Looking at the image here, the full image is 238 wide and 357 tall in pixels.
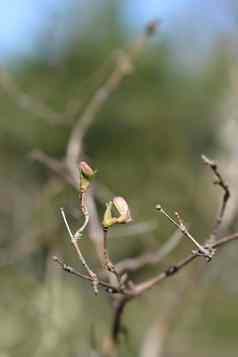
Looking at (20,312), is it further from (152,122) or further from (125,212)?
(152,122)

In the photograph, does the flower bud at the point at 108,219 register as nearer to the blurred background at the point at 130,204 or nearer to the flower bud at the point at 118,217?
the flower bud at the point at 118,217

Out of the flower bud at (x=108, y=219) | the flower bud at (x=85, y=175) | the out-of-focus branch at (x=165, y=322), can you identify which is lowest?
the flower bud at (x=108, y=219)

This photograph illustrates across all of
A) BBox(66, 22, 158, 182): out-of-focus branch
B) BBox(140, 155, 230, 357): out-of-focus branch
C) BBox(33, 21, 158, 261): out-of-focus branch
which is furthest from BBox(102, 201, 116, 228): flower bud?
BBox(140, 155, 230, 357): out-of-focus branch

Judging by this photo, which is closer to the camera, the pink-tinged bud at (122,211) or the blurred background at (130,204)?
the pink-tinged bud at (122,211)

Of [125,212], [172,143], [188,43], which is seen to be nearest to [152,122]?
[172,143]

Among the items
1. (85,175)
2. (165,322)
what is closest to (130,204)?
(165,322)

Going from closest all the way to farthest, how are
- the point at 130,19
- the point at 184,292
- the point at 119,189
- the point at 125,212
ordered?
the point at 125,212, the point at 184,292, the point at 119,189, the point at 130,19

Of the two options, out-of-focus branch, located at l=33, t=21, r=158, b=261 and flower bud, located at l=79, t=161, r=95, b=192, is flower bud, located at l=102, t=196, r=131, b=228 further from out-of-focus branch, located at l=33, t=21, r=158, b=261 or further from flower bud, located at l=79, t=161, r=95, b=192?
out-of-focus branch, located at l=33, t=21, r=158, b=261

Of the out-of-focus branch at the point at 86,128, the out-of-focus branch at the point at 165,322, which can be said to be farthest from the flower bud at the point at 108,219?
the out-of-focus branch at the point at 165,322

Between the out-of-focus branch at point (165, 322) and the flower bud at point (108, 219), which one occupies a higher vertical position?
the out-of-focus branch at point (165, 322)

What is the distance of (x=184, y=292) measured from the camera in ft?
5.53

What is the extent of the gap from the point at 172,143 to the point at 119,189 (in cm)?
22

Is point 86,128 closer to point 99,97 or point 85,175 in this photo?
point 99,97

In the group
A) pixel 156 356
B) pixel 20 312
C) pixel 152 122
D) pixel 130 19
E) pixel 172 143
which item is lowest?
pixel 156 356
